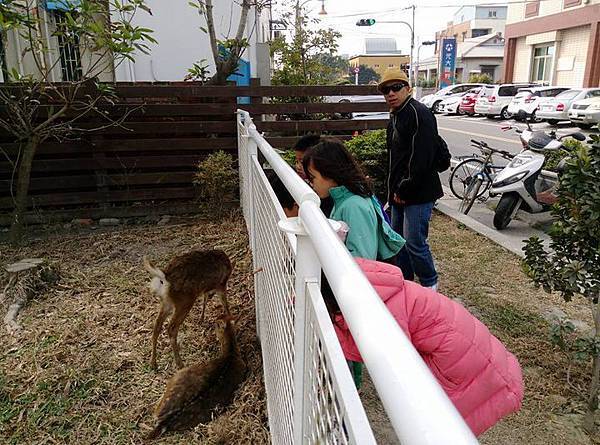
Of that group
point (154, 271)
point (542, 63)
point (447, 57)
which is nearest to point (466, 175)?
point (154, 271)

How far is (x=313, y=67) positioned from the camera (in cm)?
1098

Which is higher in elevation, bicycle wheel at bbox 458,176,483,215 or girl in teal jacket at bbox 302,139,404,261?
girl in teal jacket at bbox 302,139,404,261

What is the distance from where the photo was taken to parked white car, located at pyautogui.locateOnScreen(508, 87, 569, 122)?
21297 millimetres

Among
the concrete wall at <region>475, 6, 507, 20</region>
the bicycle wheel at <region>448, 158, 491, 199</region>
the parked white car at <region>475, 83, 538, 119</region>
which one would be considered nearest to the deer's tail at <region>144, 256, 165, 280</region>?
the bicycle wheel at <region>448, 158, 491, 199</region>

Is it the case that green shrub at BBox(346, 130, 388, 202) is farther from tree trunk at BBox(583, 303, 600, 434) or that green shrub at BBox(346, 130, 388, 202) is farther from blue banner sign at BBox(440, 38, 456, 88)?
blue banner sign at BBox(440, 38, 456, 88)

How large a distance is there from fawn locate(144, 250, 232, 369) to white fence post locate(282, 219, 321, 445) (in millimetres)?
1875

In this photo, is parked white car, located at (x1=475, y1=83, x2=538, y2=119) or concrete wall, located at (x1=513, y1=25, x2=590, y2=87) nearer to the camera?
parked white car, located at (x1=475, y1=83, x2=538, y2=119)

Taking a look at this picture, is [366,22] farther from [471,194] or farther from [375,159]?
[375,159]

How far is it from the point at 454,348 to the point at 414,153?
204cm

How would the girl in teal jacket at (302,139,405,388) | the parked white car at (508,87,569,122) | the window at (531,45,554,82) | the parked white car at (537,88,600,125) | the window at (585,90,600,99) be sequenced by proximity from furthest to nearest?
the window at (531,45,554,82) → the parked white car at (508,87,569,122) → the parked white car at (537,88,600,125) → the window at (585,90,600,99) → the girl in teal jacket at (302,139,405,388)

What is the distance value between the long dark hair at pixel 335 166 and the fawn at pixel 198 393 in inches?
48.5

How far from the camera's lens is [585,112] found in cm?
1808

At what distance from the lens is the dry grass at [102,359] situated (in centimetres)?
260

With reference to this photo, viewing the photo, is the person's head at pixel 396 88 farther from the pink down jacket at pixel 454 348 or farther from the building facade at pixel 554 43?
the building facade at pixel 554 43
